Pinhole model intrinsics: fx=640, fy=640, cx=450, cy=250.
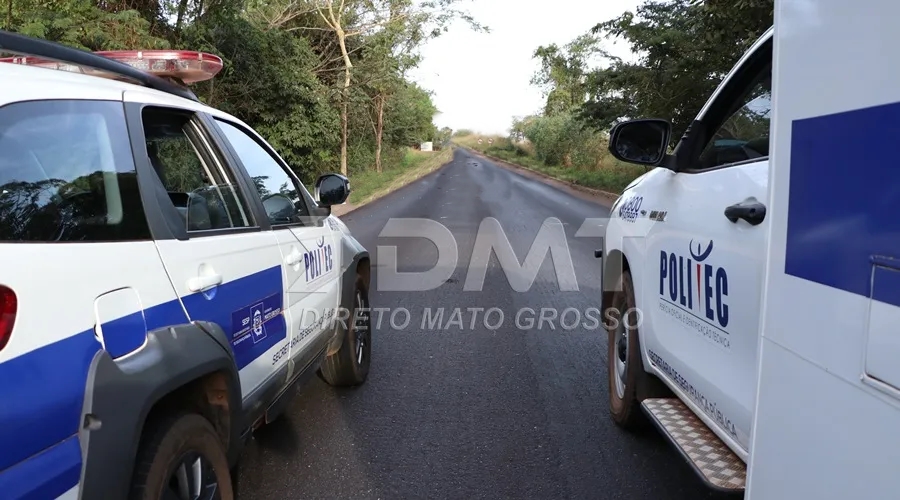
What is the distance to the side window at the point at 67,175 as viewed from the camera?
5.39ft

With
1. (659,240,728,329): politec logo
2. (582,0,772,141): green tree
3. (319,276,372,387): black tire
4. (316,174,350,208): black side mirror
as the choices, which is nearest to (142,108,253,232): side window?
(316,174,350,208): black side mirror

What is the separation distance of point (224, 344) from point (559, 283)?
614 centimetres

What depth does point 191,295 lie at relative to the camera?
7.17ft

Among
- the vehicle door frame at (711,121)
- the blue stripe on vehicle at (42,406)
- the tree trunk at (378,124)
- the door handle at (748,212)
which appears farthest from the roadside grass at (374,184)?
the blue stripe on vehicle at (42,406)

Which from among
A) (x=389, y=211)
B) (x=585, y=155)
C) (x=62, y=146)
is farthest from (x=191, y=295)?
(x=585, y=155)

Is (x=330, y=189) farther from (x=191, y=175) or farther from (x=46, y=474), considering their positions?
(x=46, y=474)

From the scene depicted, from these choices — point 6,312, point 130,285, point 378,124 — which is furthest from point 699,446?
point 378,124

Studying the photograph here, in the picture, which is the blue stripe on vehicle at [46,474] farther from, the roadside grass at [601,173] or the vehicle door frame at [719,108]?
the roadside grass at [601,173]

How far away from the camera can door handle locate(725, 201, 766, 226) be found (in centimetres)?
219

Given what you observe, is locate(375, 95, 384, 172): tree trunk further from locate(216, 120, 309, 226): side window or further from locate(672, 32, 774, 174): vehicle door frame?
locate(672, 32, 774, 174): vehicle door frame

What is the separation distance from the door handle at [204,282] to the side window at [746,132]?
7.15ft

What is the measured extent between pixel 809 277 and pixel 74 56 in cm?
238

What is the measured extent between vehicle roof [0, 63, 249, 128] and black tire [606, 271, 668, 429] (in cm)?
266

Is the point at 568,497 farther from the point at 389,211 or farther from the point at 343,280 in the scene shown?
the point at 389,211
